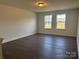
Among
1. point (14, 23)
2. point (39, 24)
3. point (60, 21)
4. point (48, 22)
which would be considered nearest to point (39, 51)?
point (14, 23)

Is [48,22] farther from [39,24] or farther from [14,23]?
[14,23]

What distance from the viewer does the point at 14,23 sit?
19.1 ft

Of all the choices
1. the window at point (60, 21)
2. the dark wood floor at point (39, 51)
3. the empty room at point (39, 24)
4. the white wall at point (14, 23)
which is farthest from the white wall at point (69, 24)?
the dark wood floor at point (39, 51)

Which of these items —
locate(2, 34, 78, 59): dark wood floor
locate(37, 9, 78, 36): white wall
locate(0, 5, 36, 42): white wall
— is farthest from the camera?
locate(37, 9, 78, 36): white wall

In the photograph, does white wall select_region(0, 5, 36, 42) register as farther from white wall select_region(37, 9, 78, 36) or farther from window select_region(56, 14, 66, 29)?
window select_region(56, 14, 66, 29)

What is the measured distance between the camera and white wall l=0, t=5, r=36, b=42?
4996mm

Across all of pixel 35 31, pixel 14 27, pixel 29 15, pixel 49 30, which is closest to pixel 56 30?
pixel 49 30

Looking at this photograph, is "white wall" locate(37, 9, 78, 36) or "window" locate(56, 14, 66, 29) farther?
"window" locate(56, 14, 66, 29)

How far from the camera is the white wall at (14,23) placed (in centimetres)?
500

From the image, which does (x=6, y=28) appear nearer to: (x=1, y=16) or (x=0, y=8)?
(x=1, y=16)

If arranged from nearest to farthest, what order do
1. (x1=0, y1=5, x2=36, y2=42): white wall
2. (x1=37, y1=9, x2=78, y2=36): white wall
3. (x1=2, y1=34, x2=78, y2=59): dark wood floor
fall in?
(x1=2, y1=34, x2=78, y2=59): dark wood floor, (x1=0, y1=5, x2=36, y2=42): white wall, (x1=37, y1=9, x2=78, y2=36): white wall

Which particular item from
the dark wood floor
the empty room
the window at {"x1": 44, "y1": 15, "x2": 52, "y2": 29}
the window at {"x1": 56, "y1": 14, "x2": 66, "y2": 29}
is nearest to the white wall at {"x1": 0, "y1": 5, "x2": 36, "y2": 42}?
the empty room

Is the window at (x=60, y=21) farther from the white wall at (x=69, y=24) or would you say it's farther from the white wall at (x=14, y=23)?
the white wall at (x=14, y=23)

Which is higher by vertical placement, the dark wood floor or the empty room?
the empty room
